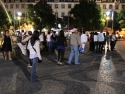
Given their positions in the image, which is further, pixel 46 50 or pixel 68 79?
pixel 46 50

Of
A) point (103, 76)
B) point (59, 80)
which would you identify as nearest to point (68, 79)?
point (59, 80)

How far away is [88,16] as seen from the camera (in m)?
64.7

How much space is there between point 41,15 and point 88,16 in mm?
12811

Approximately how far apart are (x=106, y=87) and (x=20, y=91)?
8.43 feet

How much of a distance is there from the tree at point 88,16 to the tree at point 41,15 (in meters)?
6.71

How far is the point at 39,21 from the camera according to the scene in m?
67.5

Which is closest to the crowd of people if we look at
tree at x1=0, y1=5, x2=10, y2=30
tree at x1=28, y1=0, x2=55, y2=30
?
tree at x1=0, y1=5, x2=10, y2=30

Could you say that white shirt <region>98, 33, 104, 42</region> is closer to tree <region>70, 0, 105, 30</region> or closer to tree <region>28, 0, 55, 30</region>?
tree <region>70, 0, 105, 30</region>

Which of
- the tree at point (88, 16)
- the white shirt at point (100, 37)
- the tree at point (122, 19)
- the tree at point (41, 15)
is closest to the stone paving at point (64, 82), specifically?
the white shirt at point (100, 37)

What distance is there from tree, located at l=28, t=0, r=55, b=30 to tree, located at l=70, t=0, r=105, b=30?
264 inches

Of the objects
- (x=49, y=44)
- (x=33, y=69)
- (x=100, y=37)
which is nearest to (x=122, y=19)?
(x=100, y=37)

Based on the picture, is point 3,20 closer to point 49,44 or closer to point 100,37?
point 49,44

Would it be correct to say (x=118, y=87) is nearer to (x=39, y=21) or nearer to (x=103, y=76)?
(x=103, y=76)

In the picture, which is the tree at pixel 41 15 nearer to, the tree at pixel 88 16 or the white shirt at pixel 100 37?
the tree at pixel 88 16
